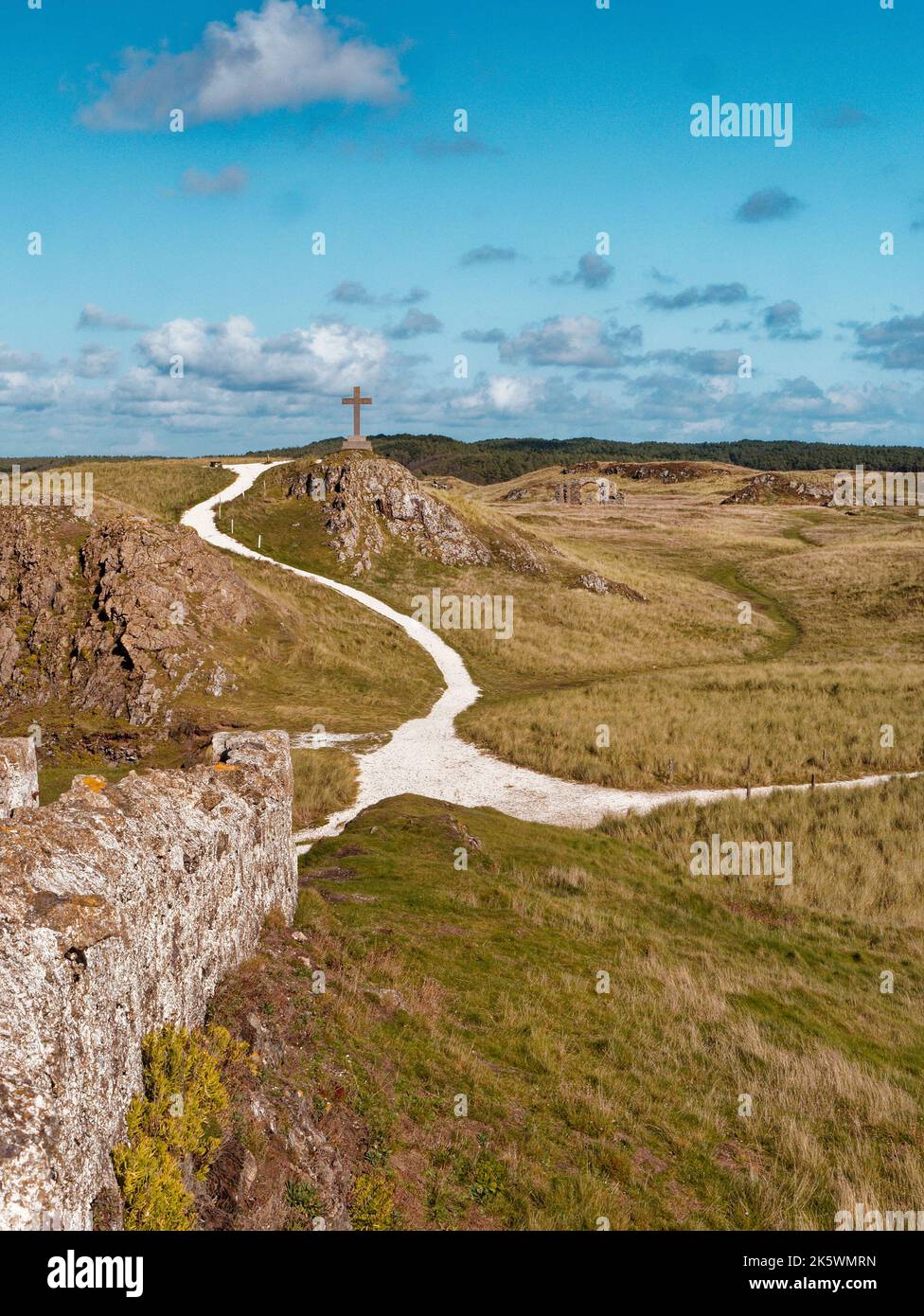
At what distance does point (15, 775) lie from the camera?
11656 millimetres

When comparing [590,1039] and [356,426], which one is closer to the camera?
[590,1039]

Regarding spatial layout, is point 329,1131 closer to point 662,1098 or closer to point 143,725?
point 662,1098

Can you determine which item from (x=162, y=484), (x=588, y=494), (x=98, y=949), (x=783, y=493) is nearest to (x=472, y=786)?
(x=98, y=949)

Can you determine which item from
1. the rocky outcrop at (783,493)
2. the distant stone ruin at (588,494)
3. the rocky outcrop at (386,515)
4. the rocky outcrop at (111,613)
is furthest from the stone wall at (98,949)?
the rocky outcrop at (783,493)

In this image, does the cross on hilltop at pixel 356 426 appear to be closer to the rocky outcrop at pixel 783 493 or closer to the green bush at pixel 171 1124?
the green bush at pixel 171 1124

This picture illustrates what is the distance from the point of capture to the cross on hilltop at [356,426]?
214 feet

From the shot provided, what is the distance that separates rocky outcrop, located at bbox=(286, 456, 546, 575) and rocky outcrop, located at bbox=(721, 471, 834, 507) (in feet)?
321

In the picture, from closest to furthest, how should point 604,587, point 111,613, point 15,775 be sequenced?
point 15,775
point 111,613
point 604,587

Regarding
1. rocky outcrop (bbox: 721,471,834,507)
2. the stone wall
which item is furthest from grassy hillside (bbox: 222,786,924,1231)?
rocky outcrop (bbox: 721,471,834,507)

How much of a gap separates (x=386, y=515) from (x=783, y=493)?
379ft

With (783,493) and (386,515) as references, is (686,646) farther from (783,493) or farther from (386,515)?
(783,493)

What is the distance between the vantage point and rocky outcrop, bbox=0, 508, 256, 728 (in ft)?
111

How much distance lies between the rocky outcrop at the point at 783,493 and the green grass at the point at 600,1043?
14466cm
